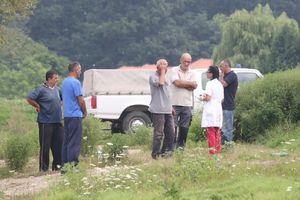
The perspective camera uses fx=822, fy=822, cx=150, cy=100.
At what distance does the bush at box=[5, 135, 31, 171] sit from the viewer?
15.0 m

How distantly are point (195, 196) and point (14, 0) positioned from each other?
11155 millimetres

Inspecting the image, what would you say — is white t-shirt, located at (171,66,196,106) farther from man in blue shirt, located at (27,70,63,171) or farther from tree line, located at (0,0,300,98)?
tree line, located at (0,0,300,98)

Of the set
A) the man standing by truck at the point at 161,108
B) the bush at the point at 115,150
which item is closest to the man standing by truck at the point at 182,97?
the man standing by truck at the point at 161,108

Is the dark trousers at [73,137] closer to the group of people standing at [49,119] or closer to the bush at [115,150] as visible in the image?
the group of people standing at [49,119]

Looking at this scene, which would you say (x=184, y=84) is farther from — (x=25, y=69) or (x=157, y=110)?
(x=25, y=69)

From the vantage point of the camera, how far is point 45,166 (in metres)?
14.6

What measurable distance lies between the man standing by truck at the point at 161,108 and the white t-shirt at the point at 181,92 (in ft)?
1.16

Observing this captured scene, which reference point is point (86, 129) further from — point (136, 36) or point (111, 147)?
point (136, 36)

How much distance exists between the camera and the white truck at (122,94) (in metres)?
22.7

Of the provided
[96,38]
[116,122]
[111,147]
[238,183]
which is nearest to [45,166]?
[111,147]

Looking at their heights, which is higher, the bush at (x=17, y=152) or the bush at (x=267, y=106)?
the bush at (x=267, y=106)

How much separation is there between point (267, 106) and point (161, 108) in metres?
4.18

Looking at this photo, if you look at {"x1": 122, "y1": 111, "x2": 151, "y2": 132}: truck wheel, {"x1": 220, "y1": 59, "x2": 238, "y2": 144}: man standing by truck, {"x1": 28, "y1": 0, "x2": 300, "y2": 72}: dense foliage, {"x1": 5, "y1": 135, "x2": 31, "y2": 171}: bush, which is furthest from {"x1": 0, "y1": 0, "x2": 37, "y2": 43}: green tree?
{"x1": 28, "y1": 0, "x2": 300, "y2": 72}: dense foliage

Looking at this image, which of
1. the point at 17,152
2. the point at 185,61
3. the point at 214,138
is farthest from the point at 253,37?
the point at 214,138
